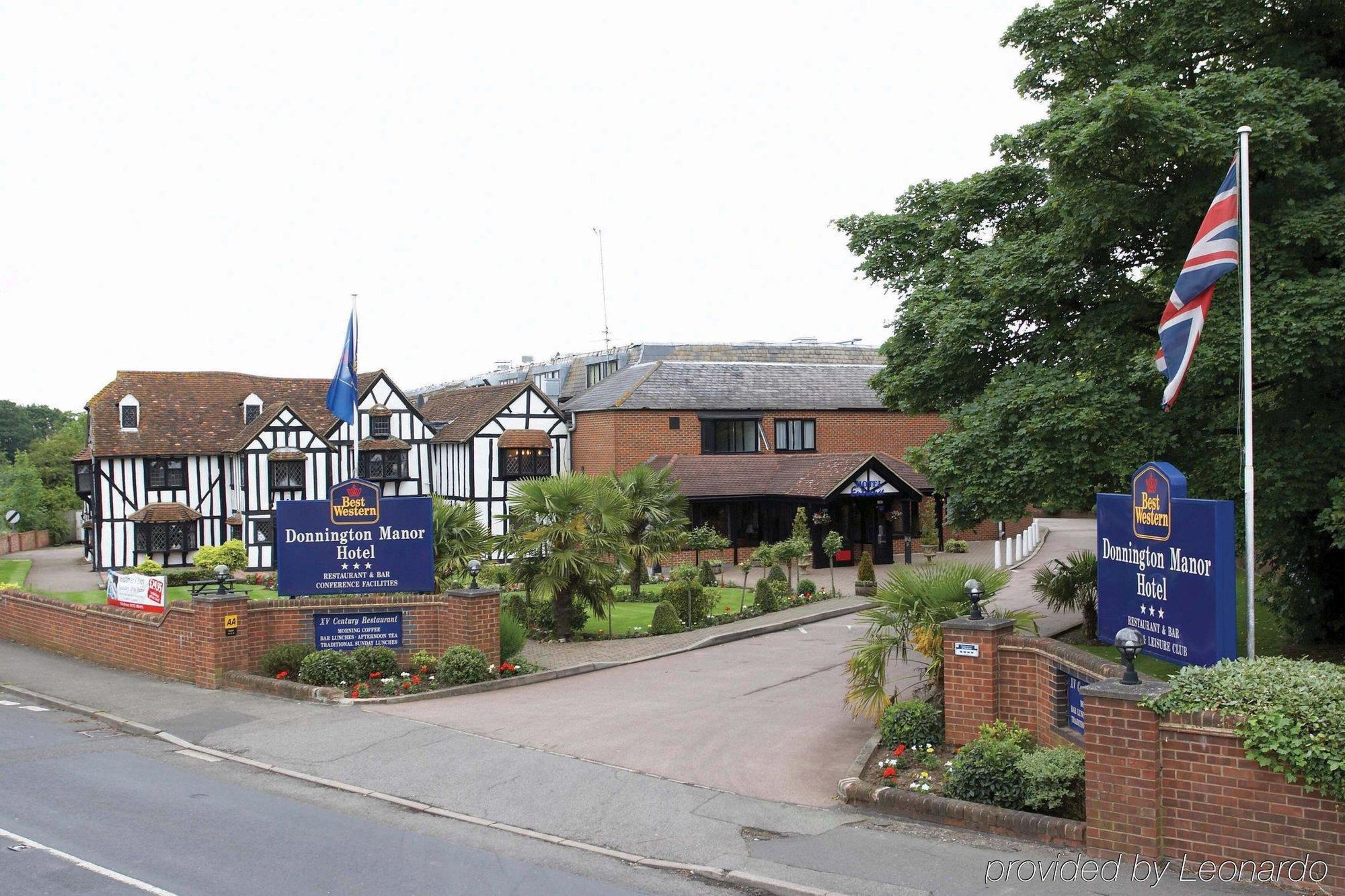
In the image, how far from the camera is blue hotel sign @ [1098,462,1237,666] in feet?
31.1

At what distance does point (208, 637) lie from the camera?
57.2ft

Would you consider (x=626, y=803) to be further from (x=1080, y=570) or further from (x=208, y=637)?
(x=1080, y=570)

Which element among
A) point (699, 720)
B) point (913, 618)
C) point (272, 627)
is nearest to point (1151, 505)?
point (913, 618)

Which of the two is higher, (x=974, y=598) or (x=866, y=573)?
(x=974, y=598)

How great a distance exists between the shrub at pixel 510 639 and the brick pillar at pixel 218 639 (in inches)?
165

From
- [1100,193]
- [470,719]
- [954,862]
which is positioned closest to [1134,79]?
[1100,193]

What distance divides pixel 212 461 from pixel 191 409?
2871 millimetres

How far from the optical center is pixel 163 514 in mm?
43531

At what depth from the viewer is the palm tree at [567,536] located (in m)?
21.7

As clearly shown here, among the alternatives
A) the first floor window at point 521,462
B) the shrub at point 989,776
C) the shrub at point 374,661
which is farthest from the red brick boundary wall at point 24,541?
the shrub at point 989,776

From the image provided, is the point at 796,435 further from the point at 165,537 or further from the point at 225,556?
the point at 165,537

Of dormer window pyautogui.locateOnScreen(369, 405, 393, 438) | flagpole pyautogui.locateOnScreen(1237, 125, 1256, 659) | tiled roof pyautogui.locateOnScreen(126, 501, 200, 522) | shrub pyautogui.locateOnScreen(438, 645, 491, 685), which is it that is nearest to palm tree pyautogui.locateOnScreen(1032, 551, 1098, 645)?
flagpole pyautogui.locateOnScreen(1237, 125, 1256, 659)

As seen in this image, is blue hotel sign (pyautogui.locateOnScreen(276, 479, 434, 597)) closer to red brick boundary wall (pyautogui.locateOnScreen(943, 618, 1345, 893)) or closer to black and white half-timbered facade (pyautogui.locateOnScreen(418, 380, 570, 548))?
red brick boundary wall (pyautogui.locateOnScreen(943, 618, 1345, 893))

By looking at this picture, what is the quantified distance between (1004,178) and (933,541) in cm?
2510
